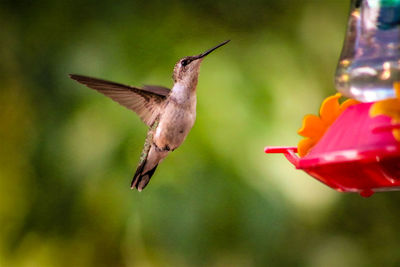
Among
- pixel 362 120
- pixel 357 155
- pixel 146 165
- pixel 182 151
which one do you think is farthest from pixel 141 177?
pixel 357 155

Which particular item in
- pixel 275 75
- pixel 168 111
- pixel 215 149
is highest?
pixel 168 111

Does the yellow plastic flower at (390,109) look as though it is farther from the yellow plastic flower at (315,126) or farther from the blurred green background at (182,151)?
the blurred green background at (182,151)

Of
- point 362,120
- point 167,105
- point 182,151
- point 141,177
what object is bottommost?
point 182,151

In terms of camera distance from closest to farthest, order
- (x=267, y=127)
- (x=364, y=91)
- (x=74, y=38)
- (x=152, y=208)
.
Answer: (x=364, y=91) < (x=267, y=127) < (x=152, y=208) < (x=74, y=38)

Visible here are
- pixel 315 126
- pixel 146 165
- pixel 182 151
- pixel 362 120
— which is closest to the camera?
pixel 362 120

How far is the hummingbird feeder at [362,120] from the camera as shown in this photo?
1.94 m

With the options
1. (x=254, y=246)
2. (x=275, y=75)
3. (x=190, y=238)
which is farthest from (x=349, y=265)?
(x=275, y=75)

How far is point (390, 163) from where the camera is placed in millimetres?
2025

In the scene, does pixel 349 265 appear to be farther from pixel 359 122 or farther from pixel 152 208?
pixel 359 122

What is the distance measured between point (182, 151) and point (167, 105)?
1.33 metres

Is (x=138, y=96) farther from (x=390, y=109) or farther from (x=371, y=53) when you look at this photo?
(x=390, y=109)

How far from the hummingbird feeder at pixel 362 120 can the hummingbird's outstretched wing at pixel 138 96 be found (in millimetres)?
938

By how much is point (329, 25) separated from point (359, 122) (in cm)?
301

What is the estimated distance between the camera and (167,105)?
3.23m
